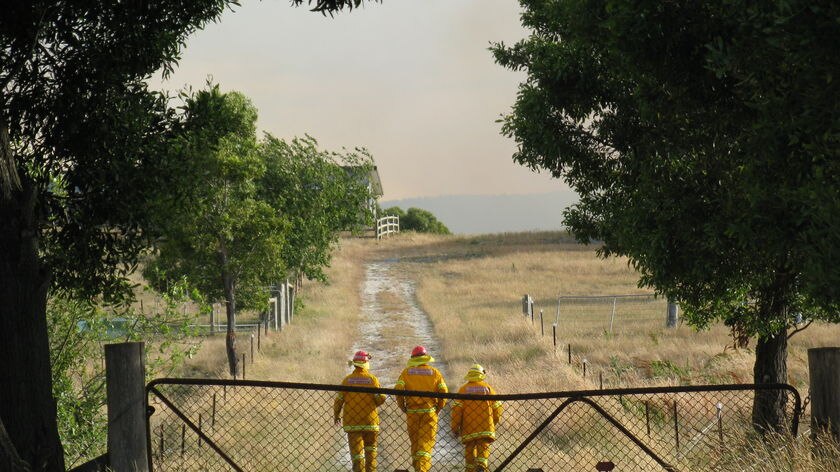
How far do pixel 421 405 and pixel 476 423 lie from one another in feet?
2.73

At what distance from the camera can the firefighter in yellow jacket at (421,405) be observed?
12266 mm

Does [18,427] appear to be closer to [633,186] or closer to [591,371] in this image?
[633,186]

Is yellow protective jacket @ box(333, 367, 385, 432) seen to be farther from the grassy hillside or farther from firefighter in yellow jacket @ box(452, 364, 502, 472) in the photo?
the grassy hillside

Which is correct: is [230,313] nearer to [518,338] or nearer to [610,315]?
[518,338]

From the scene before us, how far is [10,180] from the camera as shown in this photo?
895 cm

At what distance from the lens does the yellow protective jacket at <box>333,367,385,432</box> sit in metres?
12.3

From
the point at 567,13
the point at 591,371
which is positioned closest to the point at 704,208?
the point at 567,13

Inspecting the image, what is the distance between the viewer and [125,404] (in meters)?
7.62

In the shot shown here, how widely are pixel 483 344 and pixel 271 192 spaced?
8.19 m

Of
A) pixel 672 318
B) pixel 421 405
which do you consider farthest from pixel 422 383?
pixel 672 318

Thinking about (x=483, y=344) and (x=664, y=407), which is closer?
(x=664, y=407)

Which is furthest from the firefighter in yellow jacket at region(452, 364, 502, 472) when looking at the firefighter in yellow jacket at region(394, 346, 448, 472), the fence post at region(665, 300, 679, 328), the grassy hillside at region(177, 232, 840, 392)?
the fence post at region(665, 300, 679, 328)

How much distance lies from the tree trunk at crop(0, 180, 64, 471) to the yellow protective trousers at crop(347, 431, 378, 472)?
14.6ft

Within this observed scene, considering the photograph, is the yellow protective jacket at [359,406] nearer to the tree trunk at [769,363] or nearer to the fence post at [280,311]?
the tree trunk at [769,363]
